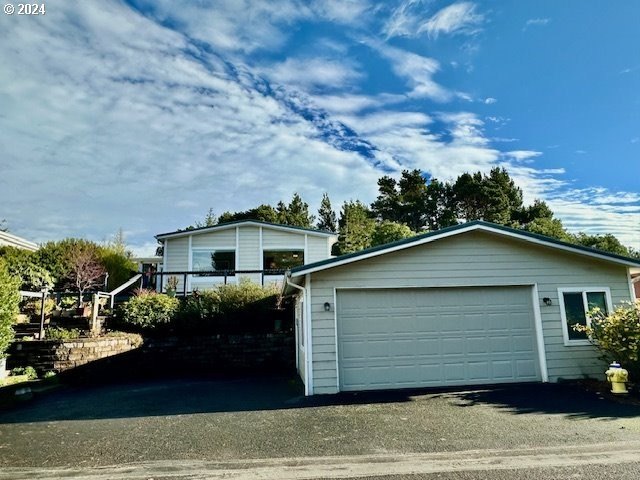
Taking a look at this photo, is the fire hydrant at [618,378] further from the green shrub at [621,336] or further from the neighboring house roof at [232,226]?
the neighboring house roof at [232,226]

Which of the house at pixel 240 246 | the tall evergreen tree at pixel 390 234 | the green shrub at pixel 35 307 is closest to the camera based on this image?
the green shrub at pixel 35 307

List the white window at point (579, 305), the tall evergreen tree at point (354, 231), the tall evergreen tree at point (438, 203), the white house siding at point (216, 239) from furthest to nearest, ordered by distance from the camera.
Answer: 1. the tall evergreen tree at point (438, 203)
2. the tall evergreen tree at point (354, 231)
3. the white house siding at point (216, 239)
4. the white window at point (579, 305)

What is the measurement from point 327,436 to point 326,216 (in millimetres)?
34200

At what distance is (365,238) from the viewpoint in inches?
1228

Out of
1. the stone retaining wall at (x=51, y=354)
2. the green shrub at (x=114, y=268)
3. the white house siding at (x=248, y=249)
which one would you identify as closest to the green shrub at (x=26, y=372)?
the stone retaining wall at (x=51, y=354)

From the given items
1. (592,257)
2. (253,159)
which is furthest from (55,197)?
(592,257)

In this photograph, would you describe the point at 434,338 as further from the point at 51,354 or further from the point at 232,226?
the point at 232,226

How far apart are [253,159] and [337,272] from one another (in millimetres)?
8176

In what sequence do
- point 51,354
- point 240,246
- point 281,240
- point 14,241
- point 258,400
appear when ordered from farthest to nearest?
point 14,241, point 281,240, point 240,246, point 51,354, point 258,400

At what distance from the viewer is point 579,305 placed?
30.2ft

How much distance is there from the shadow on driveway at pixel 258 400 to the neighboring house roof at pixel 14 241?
11.6 m

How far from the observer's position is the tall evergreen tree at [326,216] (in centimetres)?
3916

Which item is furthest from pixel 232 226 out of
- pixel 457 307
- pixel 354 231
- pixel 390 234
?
pixel 354 231

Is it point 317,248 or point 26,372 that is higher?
point 317,248
